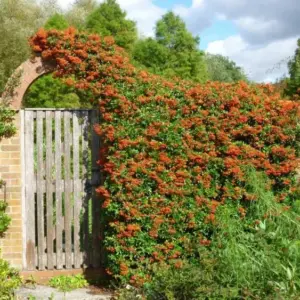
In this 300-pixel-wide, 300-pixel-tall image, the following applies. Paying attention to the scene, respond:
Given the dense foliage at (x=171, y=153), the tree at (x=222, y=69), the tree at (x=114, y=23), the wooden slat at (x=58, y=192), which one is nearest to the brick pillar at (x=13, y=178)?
the wooden slat at (x=58, y=192)

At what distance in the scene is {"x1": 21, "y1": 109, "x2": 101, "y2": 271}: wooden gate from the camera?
249 inches

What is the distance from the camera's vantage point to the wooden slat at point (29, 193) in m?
6.32

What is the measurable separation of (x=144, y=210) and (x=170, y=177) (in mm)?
496

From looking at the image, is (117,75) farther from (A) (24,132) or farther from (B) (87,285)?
(B) (87,285)

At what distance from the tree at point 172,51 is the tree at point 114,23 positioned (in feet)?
3.05

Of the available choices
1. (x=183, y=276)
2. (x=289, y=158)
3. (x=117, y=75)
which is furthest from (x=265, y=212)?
(x=117, y=75)

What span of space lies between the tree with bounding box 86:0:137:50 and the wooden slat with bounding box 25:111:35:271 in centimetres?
1331

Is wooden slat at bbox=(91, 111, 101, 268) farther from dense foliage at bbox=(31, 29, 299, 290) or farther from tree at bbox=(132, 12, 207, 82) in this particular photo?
tree at bbox=(132, 12, 207, 82)

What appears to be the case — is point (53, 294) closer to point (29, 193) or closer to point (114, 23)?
point (29, 193)

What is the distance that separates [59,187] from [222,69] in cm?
2740

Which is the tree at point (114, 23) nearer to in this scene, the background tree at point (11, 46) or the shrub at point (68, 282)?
the background tree at point (11, 46)

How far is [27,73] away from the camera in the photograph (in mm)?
6328

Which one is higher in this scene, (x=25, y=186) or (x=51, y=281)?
(x=25, y=186)

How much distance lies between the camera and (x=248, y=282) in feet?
14.7
